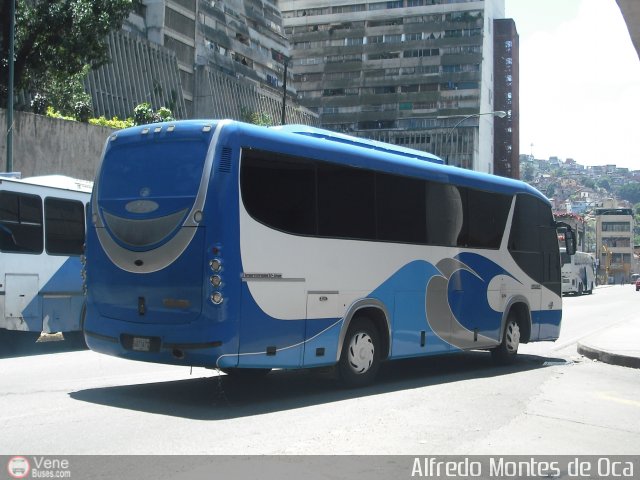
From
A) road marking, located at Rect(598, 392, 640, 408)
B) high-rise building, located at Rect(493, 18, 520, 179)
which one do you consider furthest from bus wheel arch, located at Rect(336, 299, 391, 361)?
high-rise building, located at Rect(493, 18, 520, 179)

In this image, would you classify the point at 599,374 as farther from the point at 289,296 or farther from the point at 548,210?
the point at 289,296

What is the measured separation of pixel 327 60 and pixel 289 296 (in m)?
131

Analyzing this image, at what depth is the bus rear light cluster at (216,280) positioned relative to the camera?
8.52 m

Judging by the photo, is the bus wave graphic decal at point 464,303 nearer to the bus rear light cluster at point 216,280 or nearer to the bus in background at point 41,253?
the bus rear light cluster at point 216,280

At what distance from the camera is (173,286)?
8.73 metres

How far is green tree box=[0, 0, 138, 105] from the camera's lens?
89.2ft

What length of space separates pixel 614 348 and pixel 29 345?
1212 cm

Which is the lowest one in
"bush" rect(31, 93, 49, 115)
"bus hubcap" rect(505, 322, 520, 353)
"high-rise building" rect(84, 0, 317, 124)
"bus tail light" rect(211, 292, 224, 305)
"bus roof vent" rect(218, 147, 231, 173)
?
"bus hubcap" rect(505, 322, 520, 353)

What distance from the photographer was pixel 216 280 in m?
8.54

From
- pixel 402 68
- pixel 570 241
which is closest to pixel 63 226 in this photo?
pixel 570 241

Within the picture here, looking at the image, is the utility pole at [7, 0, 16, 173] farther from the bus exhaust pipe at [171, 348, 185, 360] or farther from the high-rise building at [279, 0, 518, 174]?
the high-rise building at [279, 0, 518, 174]

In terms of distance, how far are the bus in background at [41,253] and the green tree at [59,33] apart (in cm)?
1316

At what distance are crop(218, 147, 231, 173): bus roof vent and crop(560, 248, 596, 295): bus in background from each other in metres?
48.2

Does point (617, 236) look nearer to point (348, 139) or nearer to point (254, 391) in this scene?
point (348, 139)
